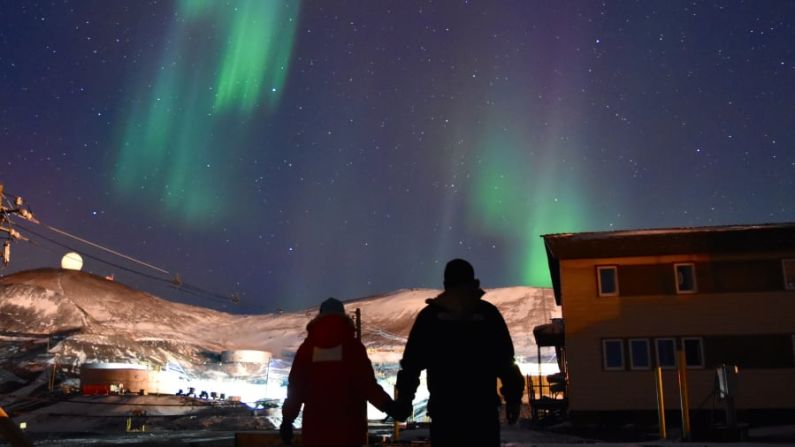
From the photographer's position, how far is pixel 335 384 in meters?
4.85

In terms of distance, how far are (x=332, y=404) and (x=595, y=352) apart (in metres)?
24.7

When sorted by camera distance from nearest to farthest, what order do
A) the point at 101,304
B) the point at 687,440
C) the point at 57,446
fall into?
1. the point at 687,440
2. the point at 57,446
3. the point at 101,304

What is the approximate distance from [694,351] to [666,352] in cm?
110

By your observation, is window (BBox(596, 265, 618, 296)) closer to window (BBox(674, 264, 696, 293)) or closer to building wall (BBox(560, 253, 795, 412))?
building wall (BBox(560, 253, 795, 412))

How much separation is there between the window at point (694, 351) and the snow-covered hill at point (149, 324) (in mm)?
99780

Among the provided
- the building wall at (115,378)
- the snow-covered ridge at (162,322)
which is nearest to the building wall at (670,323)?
the building wall at (115,378)

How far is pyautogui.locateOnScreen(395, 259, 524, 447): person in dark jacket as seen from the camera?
15.9 ft

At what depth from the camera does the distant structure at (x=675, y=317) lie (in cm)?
2714

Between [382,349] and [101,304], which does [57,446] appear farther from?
[101,304]

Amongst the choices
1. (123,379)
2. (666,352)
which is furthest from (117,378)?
(666,352)

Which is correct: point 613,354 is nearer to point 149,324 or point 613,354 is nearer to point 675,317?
point 675,317

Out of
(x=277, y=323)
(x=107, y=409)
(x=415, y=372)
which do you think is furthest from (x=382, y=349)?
(x=415, y=372)

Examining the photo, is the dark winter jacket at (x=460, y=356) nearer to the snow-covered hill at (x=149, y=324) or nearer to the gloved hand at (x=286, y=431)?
→ the gloved hand at (x=286, y=431)

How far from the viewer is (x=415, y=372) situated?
16.4 ft
